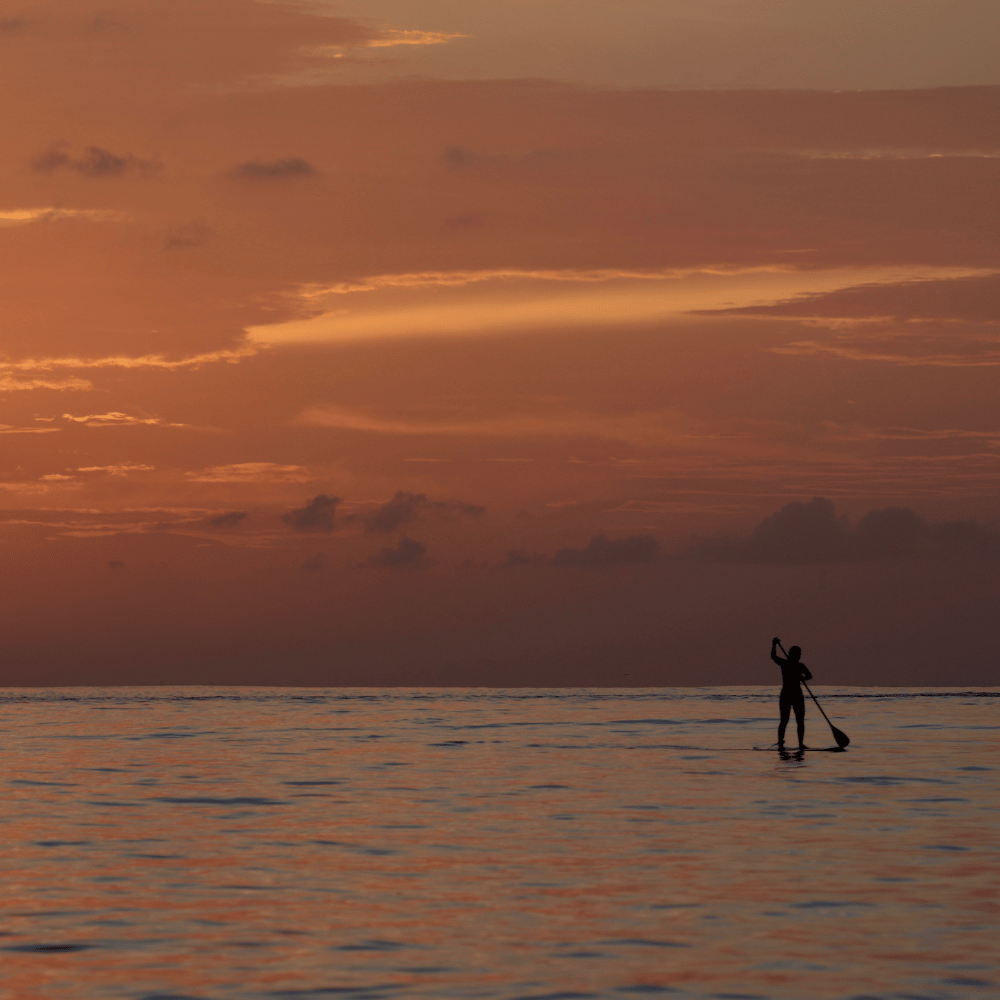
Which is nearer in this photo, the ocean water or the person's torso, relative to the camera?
the ocean water

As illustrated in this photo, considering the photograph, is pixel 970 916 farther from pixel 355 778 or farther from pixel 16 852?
pixel 355 778

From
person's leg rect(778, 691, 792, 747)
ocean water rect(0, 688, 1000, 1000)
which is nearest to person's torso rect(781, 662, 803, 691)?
person's leg rect(778, 691, 792, 747)

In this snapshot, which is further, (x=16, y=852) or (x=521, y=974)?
(x=16, y=852)

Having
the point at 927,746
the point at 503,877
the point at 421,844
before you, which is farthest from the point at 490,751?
the point at 503,877

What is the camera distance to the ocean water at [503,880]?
43.1 ft

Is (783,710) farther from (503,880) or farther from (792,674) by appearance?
(503,880)

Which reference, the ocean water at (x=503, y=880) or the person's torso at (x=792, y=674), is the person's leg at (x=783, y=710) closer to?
the person's torso at (x=792, y=674)

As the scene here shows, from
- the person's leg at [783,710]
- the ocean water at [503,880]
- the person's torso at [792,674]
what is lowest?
the ocean water at [503,880]

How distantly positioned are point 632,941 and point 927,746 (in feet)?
110

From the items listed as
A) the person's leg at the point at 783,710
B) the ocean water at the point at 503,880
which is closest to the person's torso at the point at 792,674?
the person's leg at the point at 783,710

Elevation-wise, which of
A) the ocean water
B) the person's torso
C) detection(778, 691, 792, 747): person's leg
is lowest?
the ocean water

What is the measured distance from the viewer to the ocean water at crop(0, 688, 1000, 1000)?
43.1 ft

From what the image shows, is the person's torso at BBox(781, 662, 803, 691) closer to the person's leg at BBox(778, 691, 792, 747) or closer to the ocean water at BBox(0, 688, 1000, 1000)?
the person's leg at BBox(778, 691, 792, 747)

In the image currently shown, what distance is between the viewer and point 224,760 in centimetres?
4116
